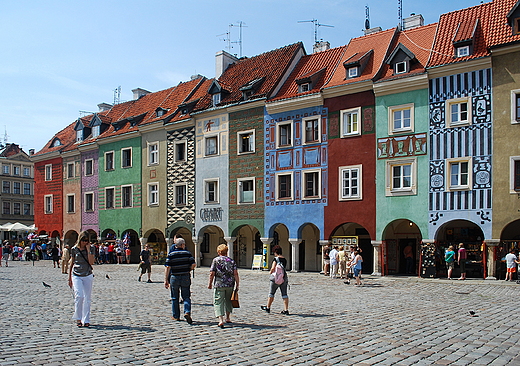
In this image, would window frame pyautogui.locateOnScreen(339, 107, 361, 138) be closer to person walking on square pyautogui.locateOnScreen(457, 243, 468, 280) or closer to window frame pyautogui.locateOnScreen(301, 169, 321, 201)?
window frame pyautogui.locateOnScreen(301, 169, 321, 201)

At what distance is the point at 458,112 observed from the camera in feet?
81.1

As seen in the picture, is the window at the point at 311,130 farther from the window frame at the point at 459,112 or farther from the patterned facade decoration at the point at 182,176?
the patterned facade decoration at the point at 182,176

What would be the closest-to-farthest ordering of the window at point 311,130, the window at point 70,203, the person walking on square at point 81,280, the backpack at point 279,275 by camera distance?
1. the person walking on square at point 81,280
2. the backpack at point 279,275
3. the window at point 311,130
4. the window at point 70,203

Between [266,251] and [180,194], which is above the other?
[180,194]

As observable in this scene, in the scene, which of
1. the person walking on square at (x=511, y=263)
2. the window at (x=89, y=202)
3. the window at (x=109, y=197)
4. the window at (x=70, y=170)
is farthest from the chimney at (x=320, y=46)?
the window at (x=70, y=170)

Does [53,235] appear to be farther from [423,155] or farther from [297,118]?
[423,155]

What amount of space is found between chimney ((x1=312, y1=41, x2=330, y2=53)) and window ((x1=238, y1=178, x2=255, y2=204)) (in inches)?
421

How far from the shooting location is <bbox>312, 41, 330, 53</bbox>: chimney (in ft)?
119

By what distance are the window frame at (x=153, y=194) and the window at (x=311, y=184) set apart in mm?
12712

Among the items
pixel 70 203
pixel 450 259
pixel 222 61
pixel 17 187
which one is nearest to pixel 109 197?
pixel 70 203

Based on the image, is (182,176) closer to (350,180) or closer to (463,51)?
(350,180)

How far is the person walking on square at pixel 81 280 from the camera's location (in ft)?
34.4

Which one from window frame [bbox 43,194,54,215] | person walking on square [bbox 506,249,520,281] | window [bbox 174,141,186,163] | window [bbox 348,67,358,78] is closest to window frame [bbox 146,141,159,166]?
window [bbox 174,141,186,163]

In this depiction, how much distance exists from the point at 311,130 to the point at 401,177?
5916mm
